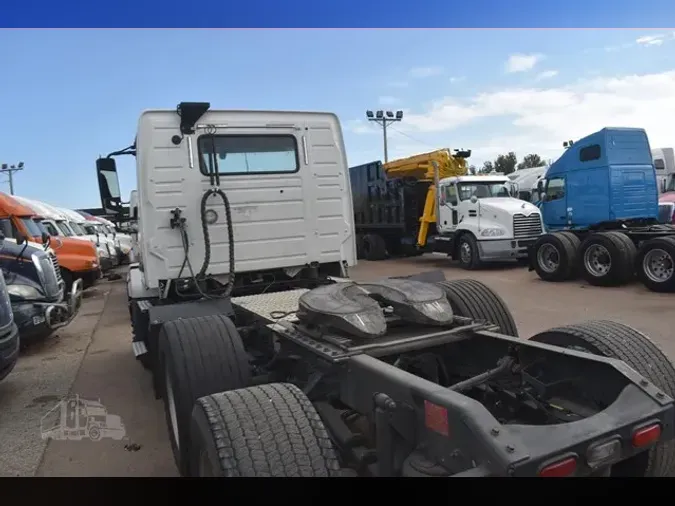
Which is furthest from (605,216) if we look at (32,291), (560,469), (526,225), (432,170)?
(560,469)

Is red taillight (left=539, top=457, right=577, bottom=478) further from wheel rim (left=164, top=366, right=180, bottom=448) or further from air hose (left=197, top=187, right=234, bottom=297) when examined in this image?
air hose (left=197, top=187, right=234, bottom=297)

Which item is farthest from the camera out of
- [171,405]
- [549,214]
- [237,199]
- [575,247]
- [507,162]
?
[507,162]

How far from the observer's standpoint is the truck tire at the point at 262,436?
2355mm

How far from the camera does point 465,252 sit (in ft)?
50.9

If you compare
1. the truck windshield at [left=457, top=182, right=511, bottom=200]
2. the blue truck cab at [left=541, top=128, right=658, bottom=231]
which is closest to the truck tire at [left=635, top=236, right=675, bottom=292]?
the blue truck cab at [left=541, top=128, right=658, bottom=231]

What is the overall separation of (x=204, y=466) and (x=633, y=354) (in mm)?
2320

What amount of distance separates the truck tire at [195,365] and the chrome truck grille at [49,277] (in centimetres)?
450

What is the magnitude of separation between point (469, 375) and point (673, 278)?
323 inches

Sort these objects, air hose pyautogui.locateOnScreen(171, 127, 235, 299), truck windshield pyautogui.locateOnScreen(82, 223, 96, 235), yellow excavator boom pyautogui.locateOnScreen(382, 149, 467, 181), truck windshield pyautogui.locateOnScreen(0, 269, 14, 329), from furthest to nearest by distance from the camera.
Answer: truck windshield pyautogui.locateOnScreen(82, 223, 96, 235)
yellow excavator boom pyautogui.locateOnScreen(382, 149, 467, 181)
air hose pyautogui.locateOnScreen(171, 127, 235, 299)
truck windshield pyautogui.locateOnScreen(0, 269, 14, 329)

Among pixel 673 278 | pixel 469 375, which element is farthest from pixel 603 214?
pixel 469 375

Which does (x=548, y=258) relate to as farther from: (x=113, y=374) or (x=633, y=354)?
(x=633, y=354)

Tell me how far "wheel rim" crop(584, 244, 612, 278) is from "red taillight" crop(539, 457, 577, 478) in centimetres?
997

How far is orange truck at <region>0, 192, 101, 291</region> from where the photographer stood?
11000 mm

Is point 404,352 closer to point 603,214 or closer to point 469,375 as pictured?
point 469,375
